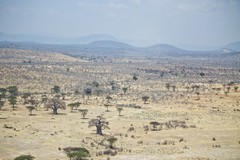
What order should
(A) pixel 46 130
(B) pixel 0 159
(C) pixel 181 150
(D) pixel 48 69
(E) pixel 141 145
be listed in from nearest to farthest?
(B) pixel 0 159 < (C) pixel 181 150 < (E) pixel 141 145 < (A) pixel 46 130 < (D) pixel 48 69

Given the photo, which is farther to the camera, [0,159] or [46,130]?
[46,130]

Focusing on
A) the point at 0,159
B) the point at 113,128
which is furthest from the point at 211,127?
the point at 0,159

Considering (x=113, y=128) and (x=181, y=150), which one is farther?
(x=113, y=128)

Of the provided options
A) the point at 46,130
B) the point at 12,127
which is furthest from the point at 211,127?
the point at 12,127

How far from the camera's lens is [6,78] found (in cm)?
13900

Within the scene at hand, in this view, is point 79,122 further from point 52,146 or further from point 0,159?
point 0,159

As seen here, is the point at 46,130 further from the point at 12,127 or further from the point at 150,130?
the point at 150,130

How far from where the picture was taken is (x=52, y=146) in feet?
160

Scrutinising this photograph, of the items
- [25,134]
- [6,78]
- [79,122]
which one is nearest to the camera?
[25,134]

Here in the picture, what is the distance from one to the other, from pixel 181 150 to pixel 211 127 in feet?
62.7

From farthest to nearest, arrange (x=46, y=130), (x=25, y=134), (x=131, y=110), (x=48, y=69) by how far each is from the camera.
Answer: (x=48, y=69), (x=131, y=110), (x=46, y=130), (x=25, y=134)

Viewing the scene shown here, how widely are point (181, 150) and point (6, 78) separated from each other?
342 feet

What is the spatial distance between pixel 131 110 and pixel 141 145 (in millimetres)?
34057

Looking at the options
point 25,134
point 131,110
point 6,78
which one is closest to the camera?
point 25,134
